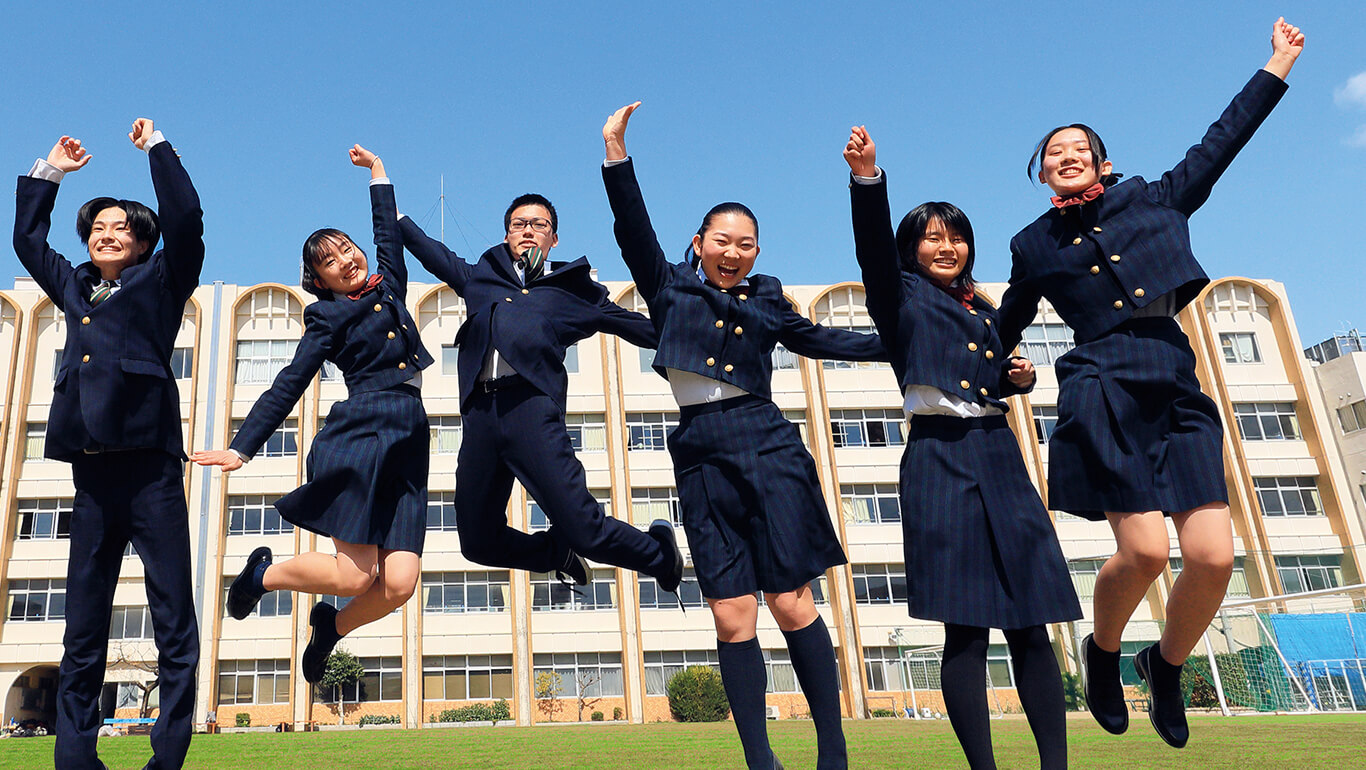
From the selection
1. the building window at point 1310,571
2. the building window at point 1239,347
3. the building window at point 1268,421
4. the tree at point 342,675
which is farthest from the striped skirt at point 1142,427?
the building window at point 1239,347

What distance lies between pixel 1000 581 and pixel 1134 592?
728 mm

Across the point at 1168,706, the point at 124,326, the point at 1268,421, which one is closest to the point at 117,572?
the point at 124,326

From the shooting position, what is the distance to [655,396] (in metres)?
39.8

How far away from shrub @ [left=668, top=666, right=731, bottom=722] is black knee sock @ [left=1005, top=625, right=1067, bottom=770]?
1311 inches

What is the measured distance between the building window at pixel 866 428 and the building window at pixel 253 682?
948 inches

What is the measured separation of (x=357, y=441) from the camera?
4660 millimetres

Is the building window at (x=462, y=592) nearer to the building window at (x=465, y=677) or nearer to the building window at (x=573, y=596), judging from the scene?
the building window at (x=573, y=596)

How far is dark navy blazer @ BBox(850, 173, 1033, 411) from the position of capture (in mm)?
3574

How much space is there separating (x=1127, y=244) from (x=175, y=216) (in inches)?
160

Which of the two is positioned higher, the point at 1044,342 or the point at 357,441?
the point at 1044,342

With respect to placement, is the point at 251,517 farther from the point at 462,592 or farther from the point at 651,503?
the point at 651,503

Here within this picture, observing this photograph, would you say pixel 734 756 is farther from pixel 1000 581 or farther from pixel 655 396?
pixel 655 396

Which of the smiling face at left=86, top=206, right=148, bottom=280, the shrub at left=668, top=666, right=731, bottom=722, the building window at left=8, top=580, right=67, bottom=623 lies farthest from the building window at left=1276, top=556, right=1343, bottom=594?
the building window at left=8, top=580, right=67, bottom=623

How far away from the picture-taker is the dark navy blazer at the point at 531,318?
4.50 m
